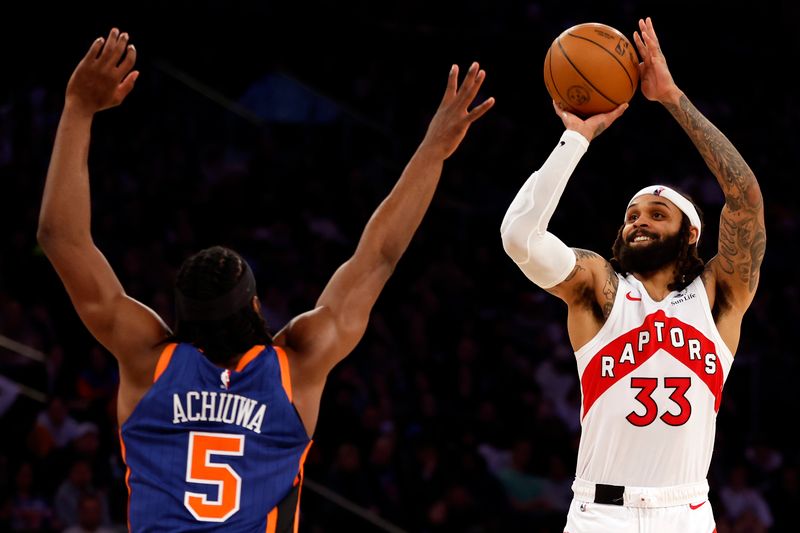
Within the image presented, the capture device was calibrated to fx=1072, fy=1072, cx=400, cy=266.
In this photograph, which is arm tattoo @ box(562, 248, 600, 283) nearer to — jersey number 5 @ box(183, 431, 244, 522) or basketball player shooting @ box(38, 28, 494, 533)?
basketball player shooting @ box(38, 28, 494, 533)

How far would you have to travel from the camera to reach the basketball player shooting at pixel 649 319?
4246mm

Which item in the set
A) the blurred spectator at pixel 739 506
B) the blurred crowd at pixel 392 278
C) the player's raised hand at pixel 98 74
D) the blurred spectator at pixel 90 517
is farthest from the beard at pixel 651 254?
the blurred spectator at pixel 739 506

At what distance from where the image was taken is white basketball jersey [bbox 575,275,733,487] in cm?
425

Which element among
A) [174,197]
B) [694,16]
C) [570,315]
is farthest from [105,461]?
[694,16]

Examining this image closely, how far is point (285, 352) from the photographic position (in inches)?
126

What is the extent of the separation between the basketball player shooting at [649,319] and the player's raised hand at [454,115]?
0.79m

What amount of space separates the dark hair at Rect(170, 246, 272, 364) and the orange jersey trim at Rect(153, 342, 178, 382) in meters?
0.07

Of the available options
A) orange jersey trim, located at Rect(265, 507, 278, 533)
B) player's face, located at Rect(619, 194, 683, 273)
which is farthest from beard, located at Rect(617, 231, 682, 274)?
orange jersey trim, located at Rect(265, 507, 278, 533)

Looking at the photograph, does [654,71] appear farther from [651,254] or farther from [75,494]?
[75,494]

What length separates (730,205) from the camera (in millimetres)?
4551

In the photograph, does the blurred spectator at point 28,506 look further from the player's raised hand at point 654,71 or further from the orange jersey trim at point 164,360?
the player's raised hand at point 654,71

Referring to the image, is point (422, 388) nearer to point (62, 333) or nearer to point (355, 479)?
point (355, 479)

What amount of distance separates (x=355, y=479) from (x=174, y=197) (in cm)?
410

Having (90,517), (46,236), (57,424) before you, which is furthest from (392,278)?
(46,236)
